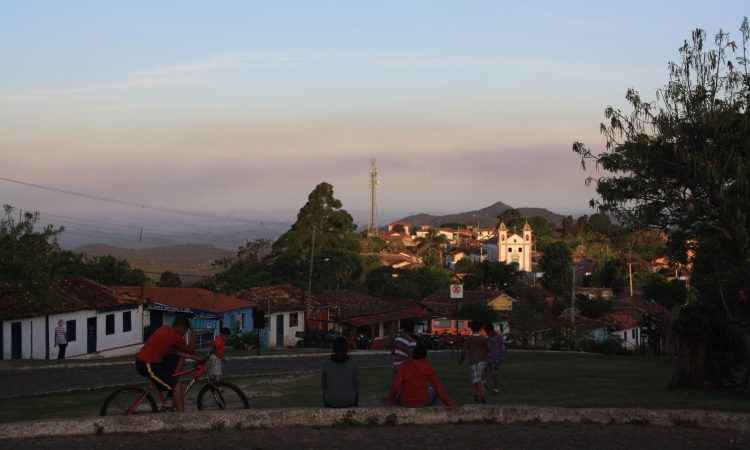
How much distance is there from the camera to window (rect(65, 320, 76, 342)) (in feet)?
138

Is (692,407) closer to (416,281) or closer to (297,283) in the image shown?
(297,283)

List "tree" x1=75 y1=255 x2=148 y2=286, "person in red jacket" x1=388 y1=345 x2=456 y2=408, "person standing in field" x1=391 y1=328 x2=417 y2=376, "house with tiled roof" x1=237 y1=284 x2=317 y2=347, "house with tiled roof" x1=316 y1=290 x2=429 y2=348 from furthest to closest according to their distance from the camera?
"tree" x1=75 y1=255 x2=148 y2=286
"house with tiled roof" x1=316 y1=290 x2=429 y2=348
"house with tiled roof" x1=237 y1=284 x2=317 y2=347
"person standing in field" x1=391 y1=328 x2=417 y2=376
"person in red jacket" x1=388 y1=345 x2=456 y2=408

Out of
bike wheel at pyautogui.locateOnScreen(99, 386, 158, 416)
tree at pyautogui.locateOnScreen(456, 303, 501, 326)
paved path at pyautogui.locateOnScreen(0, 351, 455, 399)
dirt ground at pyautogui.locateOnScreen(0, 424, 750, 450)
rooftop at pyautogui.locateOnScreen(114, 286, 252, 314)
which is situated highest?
rooftop at pyautogui.locateOnScreen(114, 286, 252, 314)

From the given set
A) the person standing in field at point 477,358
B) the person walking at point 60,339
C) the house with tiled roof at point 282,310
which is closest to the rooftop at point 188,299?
the house with tiled roof at point 282,310

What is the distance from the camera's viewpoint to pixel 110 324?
46469 millimetres

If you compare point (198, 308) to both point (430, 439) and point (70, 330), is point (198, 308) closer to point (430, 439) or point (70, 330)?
point (70, 330)

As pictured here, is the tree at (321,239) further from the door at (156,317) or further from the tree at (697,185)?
the tree at (697,185)

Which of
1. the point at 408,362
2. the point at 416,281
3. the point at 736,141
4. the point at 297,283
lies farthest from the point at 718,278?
the point at 416,281

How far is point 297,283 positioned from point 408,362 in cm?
7653

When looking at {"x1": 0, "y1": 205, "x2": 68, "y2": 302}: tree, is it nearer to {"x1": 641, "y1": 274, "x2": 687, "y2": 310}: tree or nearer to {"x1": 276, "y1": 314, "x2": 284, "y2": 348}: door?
{"x1": 276, "y1": 314, "x2": 284, "y2": 348}: door

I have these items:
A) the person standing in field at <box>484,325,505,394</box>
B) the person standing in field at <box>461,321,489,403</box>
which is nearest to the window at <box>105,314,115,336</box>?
the person standing in field at <box>484,325,505,394</box>

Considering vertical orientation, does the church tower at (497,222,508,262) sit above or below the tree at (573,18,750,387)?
above

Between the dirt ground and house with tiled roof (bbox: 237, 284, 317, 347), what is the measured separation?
1871 inches

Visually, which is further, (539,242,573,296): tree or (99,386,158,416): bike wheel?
(539,242,573,296): tree
